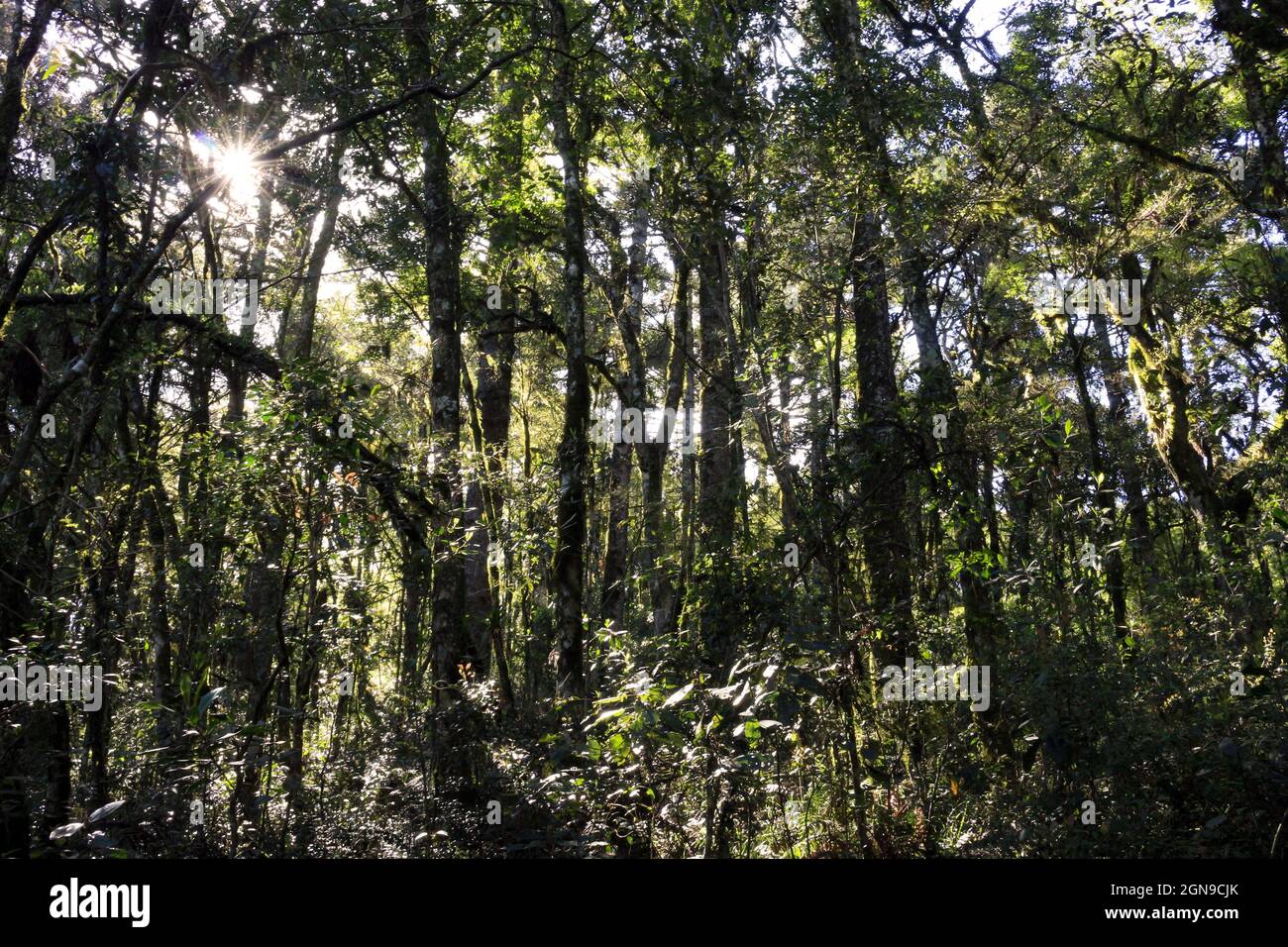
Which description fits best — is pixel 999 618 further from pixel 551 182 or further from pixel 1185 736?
pixel 551 182

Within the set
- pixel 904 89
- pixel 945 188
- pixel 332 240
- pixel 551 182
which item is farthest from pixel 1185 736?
pixel 332 240

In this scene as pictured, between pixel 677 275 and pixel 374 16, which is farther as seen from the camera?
pixel 677 275

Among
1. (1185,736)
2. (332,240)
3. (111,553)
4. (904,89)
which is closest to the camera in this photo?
(1185,736)

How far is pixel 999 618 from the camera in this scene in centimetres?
667

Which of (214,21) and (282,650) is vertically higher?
(214,21)

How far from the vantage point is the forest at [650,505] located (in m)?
5.07

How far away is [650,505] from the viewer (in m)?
10.9

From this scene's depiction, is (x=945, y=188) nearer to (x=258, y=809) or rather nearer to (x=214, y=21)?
(x=214, y=21)

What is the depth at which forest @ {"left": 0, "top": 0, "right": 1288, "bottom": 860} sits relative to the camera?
507cm

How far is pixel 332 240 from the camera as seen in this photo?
1254cm

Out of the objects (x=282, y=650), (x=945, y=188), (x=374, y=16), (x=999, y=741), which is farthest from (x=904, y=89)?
(x=282, y=650)
